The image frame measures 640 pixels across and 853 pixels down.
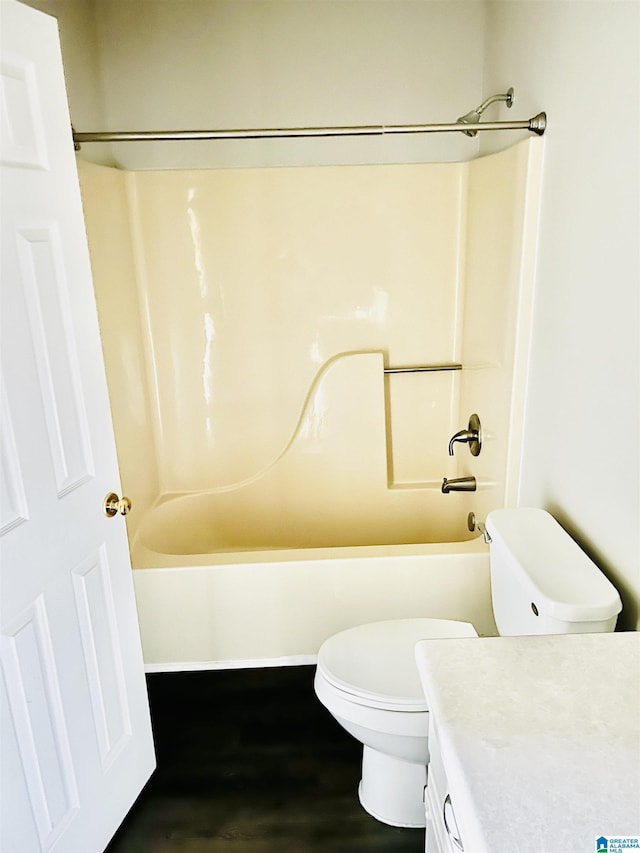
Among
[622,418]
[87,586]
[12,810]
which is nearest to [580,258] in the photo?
[622,418]

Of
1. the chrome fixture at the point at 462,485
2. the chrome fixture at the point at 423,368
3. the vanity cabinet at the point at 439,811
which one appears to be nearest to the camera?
the vanity cabinet at the point at 439,811

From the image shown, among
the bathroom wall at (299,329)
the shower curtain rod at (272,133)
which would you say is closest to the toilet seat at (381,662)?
the bathroom wall at (299,329)

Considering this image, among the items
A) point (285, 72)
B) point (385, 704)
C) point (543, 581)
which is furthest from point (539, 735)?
point (285, 72)

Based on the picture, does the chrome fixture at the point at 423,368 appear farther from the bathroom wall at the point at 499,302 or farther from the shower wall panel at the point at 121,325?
the shower wall panel at the point at 121,325

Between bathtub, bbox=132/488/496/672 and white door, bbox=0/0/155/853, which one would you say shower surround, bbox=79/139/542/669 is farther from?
white door, bbox=0/0/155/853

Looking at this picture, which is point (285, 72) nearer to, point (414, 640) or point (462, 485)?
point (462, 485)

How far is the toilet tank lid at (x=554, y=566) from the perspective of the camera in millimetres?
1200

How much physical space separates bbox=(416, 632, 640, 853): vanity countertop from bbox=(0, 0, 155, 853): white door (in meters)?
0.78

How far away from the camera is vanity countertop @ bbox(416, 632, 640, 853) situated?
0.76 metres

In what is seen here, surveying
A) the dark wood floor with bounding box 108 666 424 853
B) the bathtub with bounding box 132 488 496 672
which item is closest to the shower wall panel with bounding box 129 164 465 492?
the bathtub with bounding box 132 488 496 672

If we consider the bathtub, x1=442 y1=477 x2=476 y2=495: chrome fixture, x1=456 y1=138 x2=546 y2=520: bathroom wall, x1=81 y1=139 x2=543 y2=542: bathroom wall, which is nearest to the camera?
x1=456 y1=138 x2=546 y2=520: bathroom wall

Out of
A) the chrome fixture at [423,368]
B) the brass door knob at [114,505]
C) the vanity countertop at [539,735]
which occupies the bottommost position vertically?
the vanity countertop at [539,735]

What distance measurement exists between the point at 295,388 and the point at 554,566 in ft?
5.22

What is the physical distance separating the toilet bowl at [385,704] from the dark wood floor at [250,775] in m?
0.09
